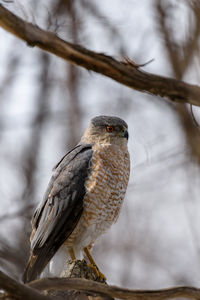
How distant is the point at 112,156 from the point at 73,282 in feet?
8.14

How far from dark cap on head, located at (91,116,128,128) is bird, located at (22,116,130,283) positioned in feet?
0.97

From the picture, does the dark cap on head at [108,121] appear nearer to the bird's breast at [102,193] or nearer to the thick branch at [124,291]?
the bird's breast at [102,193]

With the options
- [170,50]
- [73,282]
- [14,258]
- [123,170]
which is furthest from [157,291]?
[170,50]

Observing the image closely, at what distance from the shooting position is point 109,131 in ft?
19.5

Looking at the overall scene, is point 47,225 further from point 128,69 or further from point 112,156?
point 128,69

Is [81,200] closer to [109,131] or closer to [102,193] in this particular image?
[102,193]

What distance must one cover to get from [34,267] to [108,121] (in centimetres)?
231

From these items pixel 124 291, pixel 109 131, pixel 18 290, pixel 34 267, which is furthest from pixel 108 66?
pixel 109 131

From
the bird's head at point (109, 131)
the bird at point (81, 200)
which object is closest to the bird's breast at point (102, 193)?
the bird at point (81, 200)

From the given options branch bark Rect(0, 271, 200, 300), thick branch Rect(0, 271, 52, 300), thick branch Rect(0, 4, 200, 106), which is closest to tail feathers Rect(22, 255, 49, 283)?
branch bark Rect(0, 271, 200, 300)

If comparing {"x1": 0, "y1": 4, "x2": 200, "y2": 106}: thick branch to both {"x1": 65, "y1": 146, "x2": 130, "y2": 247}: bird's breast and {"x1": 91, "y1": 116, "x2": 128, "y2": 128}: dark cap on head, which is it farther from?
{"x1": 91, "y1": 116, "x2": 128, "y2": 128}: dark cap on head

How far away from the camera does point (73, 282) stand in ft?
10.7

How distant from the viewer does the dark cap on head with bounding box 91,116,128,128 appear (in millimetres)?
5922

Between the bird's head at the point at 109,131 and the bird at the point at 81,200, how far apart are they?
3.8 inches
